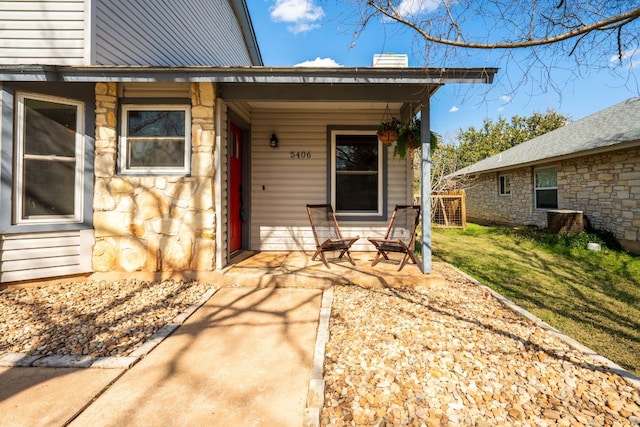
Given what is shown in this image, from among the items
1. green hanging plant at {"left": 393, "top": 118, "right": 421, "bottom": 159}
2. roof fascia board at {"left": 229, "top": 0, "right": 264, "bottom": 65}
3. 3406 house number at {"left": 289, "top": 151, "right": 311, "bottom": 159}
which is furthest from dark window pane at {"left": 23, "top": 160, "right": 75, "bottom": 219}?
roof fascia board at {"left": 229, "top": 0, "right": 264, "bottom": 65}

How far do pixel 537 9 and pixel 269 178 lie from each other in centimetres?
413

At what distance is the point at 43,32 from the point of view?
13.5 ft

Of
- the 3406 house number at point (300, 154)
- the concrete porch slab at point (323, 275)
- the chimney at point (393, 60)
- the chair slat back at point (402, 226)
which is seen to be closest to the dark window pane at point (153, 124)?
the 3406 house number at point (300, 154)

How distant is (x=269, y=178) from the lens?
5445 mm

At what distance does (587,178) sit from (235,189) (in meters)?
9.00

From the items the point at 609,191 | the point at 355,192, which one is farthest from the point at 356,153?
the point at 609,191

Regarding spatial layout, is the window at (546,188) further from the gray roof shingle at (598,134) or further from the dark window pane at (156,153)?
the dark window pane at (156,153)

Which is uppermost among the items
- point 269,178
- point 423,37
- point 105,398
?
point 423,37

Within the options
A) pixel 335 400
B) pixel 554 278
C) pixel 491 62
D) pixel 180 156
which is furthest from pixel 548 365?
pixel 180 156

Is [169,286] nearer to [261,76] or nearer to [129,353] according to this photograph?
[129,353]

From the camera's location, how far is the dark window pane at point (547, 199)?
944 centimetres

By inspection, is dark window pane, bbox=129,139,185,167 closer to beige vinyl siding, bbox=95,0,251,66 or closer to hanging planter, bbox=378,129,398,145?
beige vinyl siding, bbox=95,0,251,66

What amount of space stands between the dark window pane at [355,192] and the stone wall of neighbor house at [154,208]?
90.4 inches

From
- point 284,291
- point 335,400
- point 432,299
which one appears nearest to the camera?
point 335,400
